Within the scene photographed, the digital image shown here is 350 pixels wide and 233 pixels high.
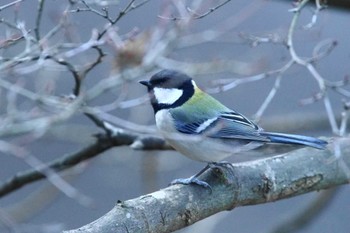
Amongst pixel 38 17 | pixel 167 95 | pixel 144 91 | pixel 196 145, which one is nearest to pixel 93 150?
pixel 167 95

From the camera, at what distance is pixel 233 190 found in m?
2.38

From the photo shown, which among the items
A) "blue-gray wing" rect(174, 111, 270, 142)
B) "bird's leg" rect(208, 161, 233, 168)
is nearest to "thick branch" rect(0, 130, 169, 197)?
"blue-gray wing" rect(174, 111, 270, 142)

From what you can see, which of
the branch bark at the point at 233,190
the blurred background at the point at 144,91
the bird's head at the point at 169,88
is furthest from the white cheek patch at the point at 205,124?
the blurred background at the point at 144,91

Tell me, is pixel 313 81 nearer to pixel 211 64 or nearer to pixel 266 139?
pixel 211 64

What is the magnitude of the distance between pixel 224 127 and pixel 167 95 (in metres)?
0.23

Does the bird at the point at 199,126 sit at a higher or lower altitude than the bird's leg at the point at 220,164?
higher

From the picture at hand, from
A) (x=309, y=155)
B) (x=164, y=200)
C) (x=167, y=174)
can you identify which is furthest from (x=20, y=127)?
(x=167, y=174)

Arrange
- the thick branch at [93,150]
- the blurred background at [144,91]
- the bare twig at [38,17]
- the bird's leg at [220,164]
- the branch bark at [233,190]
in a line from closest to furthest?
the branch bark at [233,190] < the bare twig at [38,17] < the bird's leg at [220,164] < the thick branch at [93,150] < the blurred background at [144,91]

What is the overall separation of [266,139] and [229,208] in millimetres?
376

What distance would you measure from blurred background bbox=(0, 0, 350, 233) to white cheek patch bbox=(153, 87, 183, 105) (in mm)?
251

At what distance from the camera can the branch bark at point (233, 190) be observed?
2.03 meters

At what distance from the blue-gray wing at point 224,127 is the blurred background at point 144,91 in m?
0.34

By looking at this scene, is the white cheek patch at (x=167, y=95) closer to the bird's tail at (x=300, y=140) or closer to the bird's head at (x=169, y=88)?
the bird's head at (x=169, y=88)

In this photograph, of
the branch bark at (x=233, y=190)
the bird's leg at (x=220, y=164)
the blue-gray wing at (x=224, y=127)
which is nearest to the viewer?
the branch bark at (x=233, y=190)
